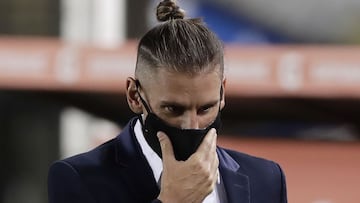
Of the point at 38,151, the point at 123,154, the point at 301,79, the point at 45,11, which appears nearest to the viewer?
the point at 123,154

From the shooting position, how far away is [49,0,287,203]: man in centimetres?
201

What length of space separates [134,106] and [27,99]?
174 inches

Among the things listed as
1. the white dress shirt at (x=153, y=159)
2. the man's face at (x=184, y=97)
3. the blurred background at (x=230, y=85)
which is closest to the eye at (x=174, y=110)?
the man's face at (x=184, y=97)

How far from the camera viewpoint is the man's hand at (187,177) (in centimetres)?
199

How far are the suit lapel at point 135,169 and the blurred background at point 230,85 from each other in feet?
8.97

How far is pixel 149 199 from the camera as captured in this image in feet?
6.90

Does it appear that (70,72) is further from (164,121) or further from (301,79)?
(164,121)

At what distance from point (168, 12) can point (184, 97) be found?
0.21 metres

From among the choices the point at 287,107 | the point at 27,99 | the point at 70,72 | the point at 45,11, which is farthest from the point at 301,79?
the point at 45,11

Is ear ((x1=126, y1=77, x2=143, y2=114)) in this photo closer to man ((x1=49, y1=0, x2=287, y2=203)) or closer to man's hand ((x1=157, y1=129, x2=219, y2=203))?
man ((x1=49, y1=0, x2=287, y2=203))

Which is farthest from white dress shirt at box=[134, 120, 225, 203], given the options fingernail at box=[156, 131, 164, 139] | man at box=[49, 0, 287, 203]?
fingernail at box=[156, 131, 164, 139]

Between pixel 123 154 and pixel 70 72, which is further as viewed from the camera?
pixel 70 72

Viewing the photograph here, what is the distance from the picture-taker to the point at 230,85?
546cm

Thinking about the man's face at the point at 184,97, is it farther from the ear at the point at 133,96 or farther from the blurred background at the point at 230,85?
the blurred background at the point at 230,85
